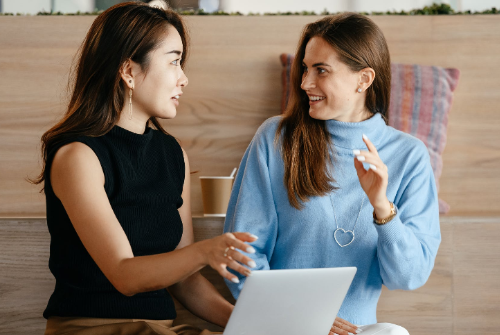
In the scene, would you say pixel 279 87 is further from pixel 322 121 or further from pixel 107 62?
pixel 107 62

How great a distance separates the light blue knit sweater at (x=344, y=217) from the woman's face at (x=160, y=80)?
25cm

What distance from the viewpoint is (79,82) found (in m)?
1.11

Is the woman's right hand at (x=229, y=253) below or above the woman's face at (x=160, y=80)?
below

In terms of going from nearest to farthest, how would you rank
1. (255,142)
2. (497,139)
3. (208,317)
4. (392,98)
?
(208,317)
(255,142)
(392,98)
(497,139)

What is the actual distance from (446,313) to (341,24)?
2.48 feet

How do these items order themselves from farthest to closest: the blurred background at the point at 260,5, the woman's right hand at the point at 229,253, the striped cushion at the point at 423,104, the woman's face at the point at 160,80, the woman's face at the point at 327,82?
the blurred background at the point at 260,5 < the striped cushion at the point at 423,104 < the woman's face at the point at 327,82 < the woman's face at the point at 160,80 < the woman's right hand at the point at 229,253

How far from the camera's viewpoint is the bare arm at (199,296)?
114 centimetres

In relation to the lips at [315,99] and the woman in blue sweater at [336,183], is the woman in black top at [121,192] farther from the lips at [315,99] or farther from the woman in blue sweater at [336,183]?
the lips at [315,99]

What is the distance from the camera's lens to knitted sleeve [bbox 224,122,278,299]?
1212 millimetres

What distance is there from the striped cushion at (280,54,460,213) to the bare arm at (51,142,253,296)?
2.56 feet

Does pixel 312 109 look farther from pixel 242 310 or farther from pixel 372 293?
pixel 242 310

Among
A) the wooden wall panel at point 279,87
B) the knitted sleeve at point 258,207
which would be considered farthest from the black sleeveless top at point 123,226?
the wooden wall panel at point 279,87

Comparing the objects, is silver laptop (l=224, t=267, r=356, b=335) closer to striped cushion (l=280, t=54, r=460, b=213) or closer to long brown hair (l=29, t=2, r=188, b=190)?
long brown hair (l=29, t=2, r=188, b=190)

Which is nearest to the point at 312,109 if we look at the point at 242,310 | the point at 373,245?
the point at 373,245
